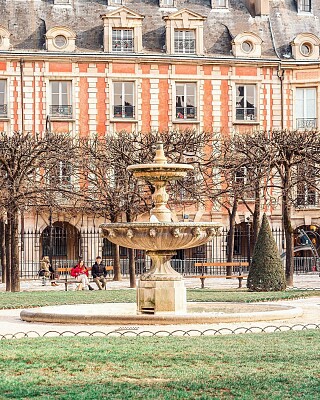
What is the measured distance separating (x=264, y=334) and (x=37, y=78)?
31.6 meters

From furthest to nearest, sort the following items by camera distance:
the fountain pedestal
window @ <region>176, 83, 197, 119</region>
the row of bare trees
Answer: window @ <region>176, 83, 197, 119</region>
the row of bare trees
the fountain pedestal

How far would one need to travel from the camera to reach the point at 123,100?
1812 inches

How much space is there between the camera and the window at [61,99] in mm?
45312

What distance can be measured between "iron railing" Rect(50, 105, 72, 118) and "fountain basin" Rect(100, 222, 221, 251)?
2676 cm

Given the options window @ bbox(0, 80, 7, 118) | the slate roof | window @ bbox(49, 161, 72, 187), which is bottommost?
window @ bbox(49, 161, 72, 187)

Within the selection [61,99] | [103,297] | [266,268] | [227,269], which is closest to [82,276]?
[266,268]

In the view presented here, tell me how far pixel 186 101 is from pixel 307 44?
18.4 ft

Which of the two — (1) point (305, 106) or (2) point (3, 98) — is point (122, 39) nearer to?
(2) point (3, 98)

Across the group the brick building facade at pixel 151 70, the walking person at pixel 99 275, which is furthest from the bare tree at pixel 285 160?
the brick building facade at pixel 151 70

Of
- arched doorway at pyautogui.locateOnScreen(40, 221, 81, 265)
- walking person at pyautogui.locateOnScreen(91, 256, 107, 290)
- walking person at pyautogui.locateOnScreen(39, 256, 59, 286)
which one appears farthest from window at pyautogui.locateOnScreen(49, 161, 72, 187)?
arched doorway at pyautogui.locateOnScreen(40, 221, 81, 265)

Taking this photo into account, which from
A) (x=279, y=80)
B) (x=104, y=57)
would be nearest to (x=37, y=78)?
(x=104, y=57)

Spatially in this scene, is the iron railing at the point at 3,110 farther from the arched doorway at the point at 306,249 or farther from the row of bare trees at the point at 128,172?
the arched doorway at the point at 306,249

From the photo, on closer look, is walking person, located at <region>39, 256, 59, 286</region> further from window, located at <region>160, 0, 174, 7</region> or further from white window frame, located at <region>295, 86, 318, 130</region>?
window, located at <region>160, 0, 174, 7</region>

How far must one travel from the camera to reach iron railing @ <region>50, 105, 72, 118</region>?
4528 centimetres
